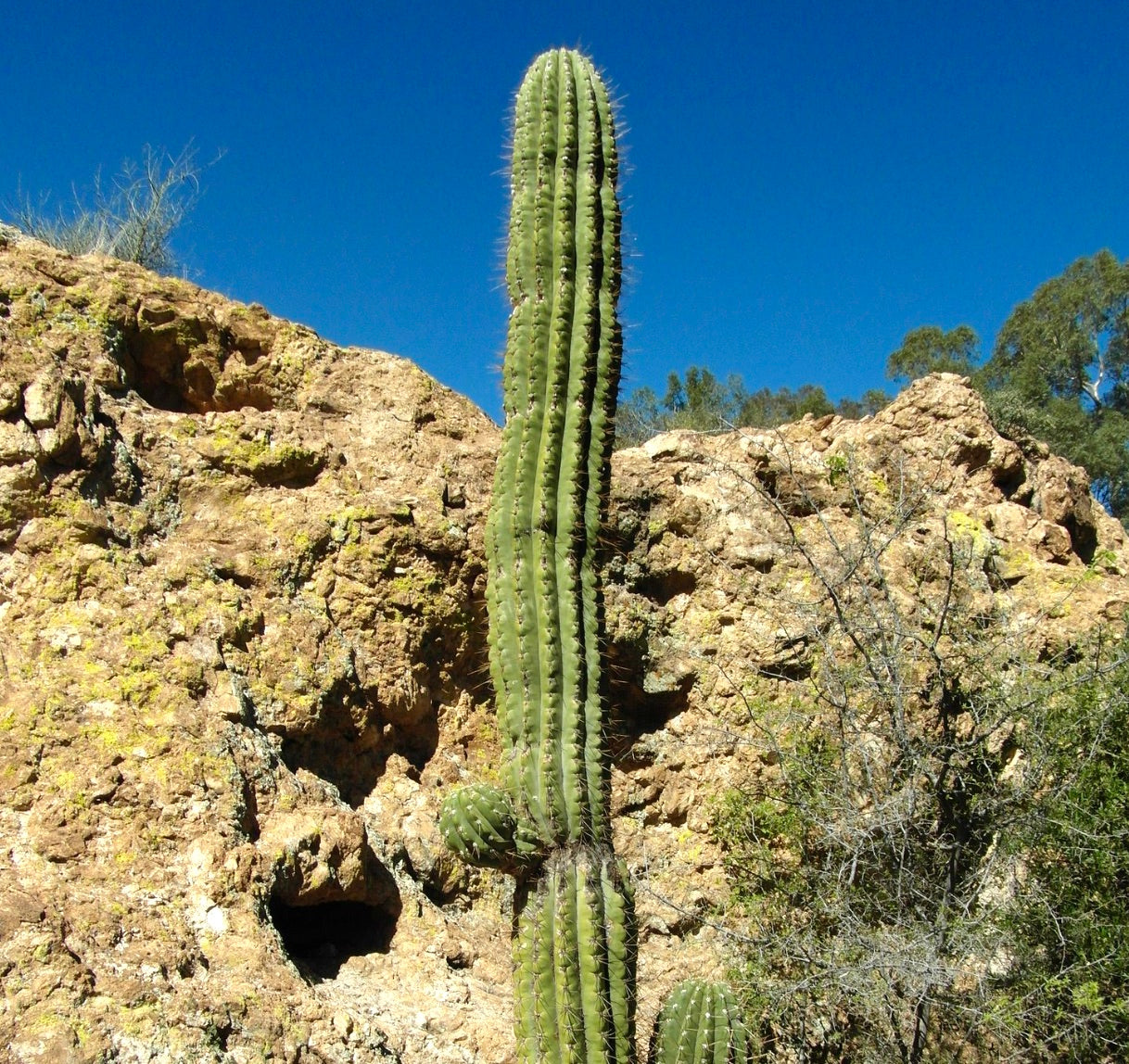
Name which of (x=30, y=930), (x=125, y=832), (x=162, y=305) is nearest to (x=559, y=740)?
(x=125, y=832)

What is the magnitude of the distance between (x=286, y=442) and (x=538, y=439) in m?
1.08

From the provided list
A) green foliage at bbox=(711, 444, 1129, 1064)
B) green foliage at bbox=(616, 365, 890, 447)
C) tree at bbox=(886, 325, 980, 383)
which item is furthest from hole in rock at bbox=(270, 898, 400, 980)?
tree at bbox=(886, 325, 980, 383)

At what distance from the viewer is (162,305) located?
388 cm

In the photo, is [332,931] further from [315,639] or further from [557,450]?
[557,450]

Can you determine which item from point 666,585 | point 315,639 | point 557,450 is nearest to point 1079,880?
point 666,585

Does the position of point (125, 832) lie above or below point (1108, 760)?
below

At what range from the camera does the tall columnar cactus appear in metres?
3.02

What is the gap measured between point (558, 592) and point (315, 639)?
908 mm

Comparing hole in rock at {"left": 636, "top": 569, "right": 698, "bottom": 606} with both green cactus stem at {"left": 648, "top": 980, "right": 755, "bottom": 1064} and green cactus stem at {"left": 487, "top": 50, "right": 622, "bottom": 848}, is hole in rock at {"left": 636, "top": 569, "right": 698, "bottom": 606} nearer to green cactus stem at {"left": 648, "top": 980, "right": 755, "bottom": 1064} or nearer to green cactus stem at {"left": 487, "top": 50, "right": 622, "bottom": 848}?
green cactus stem at {"left": 487, "top": 50, "right": 622, "bottom": 848}

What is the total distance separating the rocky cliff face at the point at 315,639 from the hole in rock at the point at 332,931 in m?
0.01

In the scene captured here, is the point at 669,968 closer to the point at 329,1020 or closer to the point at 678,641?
the point at 678,641

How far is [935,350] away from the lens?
60.7 feet

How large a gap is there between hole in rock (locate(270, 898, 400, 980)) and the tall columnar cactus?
0.48 meters

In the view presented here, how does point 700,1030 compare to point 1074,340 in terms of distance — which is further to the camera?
point 1074,340
